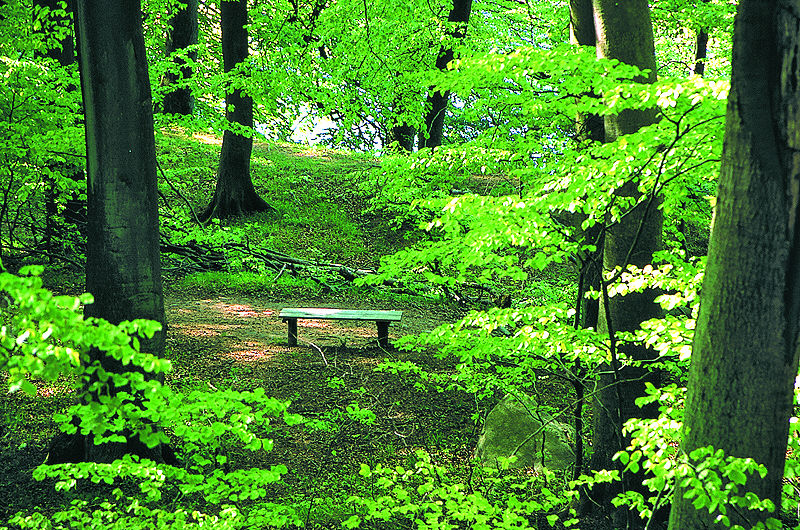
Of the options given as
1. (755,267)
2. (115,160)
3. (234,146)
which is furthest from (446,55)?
(755,267)

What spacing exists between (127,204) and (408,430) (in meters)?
3.43

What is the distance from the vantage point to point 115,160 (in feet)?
13.8

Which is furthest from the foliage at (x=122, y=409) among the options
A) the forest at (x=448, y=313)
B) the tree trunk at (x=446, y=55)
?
the tree trunk at (x=446, y=55)

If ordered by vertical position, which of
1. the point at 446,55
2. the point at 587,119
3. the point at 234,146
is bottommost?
the point at 587,119

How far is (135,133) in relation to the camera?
4312 mm

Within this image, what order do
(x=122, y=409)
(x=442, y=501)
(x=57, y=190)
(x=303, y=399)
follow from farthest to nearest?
(x=57, y=190) < (x=303, y=399) < (x=442, y=501) < (x=122, y=409)

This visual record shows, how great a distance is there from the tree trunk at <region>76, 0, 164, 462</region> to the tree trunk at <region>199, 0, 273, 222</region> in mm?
8537

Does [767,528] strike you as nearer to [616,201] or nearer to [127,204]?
[616,201]

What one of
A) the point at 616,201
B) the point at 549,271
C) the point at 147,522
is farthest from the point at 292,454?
the point at 549,271

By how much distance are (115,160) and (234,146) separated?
9.67 metres

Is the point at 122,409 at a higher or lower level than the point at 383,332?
higher

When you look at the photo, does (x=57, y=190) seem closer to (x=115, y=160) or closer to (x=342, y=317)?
(x=342, y=317)

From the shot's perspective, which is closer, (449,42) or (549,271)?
(449,42)

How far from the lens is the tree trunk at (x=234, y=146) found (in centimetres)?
1284
